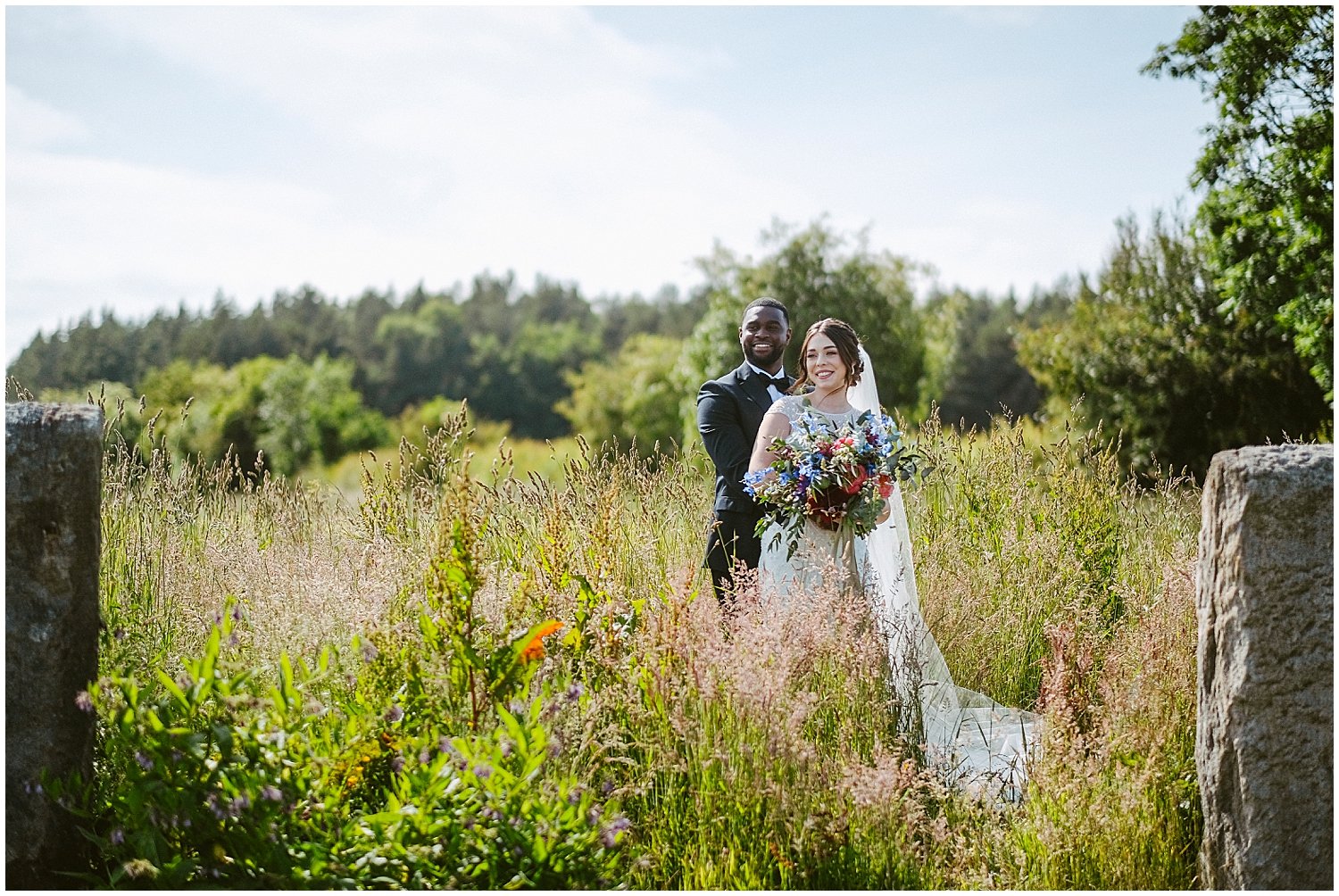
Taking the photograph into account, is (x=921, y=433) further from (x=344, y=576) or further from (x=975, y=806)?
(x=344, y=576)

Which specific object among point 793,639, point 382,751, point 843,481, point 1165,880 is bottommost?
point 1165,880

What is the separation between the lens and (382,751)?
3029 mm

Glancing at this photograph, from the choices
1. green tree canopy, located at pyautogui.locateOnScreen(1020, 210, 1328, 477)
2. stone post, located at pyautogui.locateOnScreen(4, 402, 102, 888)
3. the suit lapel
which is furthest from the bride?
green tree canopy, located at pyautogui.locateOnScreen(1020, 210, 1328, 477)

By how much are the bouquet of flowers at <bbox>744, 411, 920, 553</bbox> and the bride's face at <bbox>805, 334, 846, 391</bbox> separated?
0.28 meters

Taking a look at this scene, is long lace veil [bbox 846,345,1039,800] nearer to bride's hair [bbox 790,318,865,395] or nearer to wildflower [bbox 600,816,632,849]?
bride's hair [bbox 790,318,865,395]

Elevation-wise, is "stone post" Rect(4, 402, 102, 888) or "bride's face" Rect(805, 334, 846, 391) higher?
"bride's face" Rect(805, 334, 846, 391)

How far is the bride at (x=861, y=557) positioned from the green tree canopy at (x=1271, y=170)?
6856 millimetres

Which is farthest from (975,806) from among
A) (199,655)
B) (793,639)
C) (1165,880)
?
(199,655)

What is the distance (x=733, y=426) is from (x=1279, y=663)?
2654mm

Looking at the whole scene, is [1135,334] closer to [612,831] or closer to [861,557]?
[861,557]

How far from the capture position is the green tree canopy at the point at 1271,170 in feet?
31.6

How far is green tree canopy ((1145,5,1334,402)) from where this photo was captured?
963 centimetres

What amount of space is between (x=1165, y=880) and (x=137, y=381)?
151 ft

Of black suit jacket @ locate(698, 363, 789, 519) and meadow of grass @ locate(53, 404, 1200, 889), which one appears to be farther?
black suit jacket @ locate(698, 363, 789, 519)
